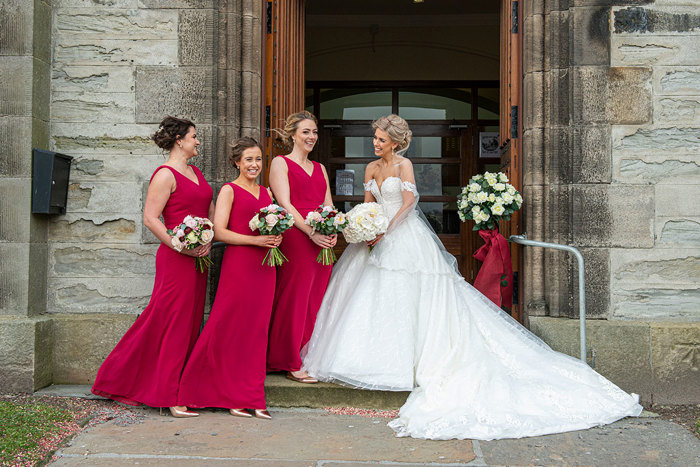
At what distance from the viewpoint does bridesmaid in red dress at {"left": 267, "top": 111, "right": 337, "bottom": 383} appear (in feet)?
15.3

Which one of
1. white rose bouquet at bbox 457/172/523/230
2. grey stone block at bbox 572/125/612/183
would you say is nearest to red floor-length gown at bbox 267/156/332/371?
white rose bouquet at bbox 457/172/523/230

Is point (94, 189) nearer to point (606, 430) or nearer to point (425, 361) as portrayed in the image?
point (425, 361)

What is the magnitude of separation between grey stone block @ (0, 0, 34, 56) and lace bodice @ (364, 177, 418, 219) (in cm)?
291

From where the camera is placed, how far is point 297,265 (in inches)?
185

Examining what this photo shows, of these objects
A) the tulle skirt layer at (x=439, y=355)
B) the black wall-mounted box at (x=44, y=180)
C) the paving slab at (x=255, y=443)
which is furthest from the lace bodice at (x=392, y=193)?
the black wall-mounted box at (x=44, y=180)

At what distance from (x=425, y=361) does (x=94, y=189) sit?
294 cm

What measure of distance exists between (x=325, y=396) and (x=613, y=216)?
2.59m

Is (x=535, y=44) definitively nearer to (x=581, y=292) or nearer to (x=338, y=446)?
(x=581, y=292)

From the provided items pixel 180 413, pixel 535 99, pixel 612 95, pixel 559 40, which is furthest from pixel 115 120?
pixel 612 95

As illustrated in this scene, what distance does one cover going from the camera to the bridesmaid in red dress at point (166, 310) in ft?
14.1

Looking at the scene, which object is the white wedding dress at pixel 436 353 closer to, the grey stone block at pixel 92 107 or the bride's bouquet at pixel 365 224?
the bride's bouquet at pixel 365 224

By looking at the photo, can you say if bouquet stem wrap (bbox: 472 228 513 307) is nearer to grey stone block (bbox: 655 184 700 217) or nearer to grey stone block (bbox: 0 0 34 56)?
grey stone block (bbox: 655 184 700 217)

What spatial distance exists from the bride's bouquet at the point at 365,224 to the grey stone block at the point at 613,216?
1543mm

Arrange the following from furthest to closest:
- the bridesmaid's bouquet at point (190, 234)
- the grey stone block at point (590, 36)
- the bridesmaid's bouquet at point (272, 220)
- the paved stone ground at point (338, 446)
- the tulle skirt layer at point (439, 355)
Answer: the grey stone block at point (590, 36) < the bridesmaid's bouquet at point (272, 220) < the bridesmaid's bouquet at point (190, 234) < the tulle skirt layer at point (439, 355) < the paved stone ground at point (338, 446)
